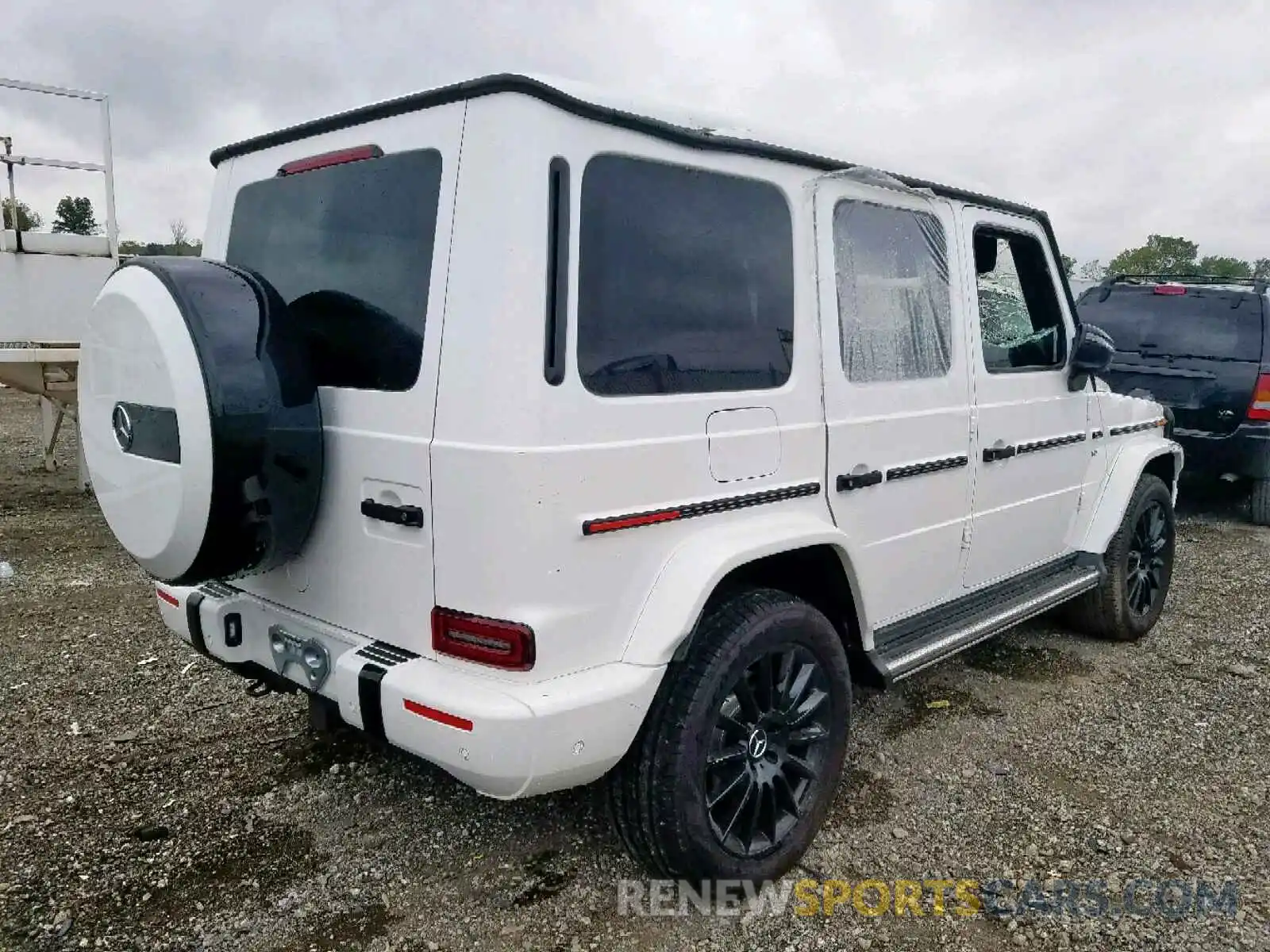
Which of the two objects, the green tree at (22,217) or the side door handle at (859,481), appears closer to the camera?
the side door handle at (859,481)

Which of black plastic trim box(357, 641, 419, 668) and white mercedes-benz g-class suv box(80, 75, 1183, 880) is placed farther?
black plastic trim box(357, 641, 419, 668)

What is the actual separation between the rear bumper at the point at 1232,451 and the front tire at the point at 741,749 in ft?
19.3

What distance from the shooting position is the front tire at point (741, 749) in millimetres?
2447

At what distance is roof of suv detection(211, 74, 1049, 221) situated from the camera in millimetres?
2189

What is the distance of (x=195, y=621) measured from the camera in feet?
9.43

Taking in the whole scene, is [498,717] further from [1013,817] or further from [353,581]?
[1013,817]

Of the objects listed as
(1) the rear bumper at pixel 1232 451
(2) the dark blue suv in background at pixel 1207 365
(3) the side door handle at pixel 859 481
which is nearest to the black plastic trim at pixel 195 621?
(3) the side door handle at pixel 859 481

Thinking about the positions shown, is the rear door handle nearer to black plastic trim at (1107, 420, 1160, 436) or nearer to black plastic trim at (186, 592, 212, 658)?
black plastic trim at (186, 592, 212, 658)

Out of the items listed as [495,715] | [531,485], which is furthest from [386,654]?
[531,485]

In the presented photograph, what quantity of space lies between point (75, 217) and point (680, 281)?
8.14 metres

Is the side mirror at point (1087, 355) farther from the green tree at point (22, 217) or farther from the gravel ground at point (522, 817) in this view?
the green tree at point (22, 217)

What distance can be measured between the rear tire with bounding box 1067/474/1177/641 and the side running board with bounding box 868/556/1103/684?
1.01 feet

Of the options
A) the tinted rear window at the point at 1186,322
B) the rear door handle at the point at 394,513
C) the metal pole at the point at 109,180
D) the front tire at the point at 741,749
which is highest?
the metal pole at the point at 109,180

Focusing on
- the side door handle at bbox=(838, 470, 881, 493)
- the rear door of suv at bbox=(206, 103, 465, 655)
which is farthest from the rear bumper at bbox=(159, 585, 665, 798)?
the side door handle at bbox=(838, 470, 881, 493)
